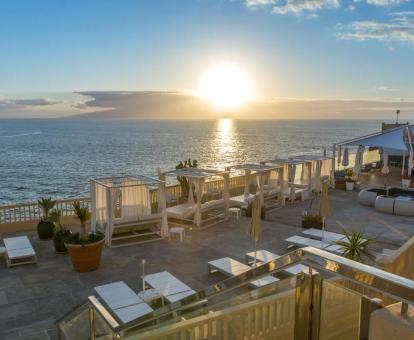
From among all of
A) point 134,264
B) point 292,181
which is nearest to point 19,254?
point 134,264

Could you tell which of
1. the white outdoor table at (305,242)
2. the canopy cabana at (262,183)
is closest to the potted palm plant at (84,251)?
the white outdoor table at (305,242)

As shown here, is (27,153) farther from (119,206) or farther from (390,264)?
(390,264)

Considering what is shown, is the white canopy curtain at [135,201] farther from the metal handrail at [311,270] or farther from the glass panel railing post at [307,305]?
the glass panel railing post at [307,305]

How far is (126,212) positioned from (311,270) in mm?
10387

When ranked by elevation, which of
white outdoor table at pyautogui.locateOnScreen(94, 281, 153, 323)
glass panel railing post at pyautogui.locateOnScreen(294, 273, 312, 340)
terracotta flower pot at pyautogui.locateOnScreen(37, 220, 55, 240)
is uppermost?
glass panel railing post at pyautogui.locateOnScreen(294, 273, 312, 340)

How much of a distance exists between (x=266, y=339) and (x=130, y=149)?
3589 inches

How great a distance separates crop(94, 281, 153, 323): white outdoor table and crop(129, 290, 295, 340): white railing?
142 inches

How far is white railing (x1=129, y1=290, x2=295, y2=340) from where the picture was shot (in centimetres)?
242

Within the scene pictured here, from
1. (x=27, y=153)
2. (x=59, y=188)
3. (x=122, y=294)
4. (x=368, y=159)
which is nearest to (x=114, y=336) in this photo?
(x=122, y=294)

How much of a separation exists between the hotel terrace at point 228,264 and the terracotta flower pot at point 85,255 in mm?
101

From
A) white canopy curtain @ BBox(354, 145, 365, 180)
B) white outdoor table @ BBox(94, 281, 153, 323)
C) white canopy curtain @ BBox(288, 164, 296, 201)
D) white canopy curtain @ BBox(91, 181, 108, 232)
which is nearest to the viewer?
white outdoor table @ BBox(94, 281, 153, 323)

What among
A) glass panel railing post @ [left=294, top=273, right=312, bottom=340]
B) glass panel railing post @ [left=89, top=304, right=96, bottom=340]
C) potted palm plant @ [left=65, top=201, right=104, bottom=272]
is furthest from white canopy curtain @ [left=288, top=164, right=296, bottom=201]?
glass panel railing post @ [left=294, top=273, right=312, bottom=340]

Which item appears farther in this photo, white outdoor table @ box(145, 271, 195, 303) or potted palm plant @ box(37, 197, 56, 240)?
potted palm plant @ box(37, 197, 56, 240)

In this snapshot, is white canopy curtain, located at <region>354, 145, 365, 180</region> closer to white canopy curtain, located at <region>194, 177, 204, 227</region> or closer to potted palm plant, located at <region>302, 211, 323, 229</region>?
potted palm plant, located at <region>302, 211, 323, 229</region>
